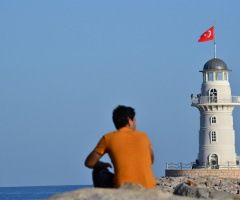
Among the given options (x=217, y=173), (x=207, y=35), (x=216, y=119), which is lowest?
(x=217, y=173)

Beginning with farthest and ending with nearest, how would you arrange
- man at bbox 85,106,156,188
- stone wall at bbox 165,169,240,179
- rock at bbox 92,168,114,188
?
stone wall at bbox 165,169,240,179 < rock at bbox 92,168,114,188 < man at bbox 85,106,156,188

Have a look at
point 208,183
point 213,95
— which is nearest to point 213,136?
point 213,95

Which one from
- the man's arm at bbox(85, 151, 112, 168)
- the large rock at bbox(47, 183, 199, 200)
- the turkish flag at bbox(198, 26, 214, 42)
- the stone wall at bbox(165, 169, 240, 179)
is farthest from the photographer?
the turkish flag at bbox(198, 26, 214, 42)

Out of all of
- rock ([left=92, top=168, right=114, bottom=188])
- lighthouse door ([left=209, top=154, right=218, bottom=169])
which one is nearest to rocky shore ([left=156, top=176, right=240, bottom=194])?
lighthouse door ([left=209, top=154, right=218, bottom=169])

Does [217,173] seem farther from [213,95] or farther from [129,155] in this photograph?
[129,155]

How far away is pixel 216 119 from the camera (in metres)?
48.6

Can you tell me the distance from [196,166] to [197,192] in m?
36.2

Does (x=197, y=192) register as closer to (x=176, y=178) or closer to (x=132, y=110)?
(x=132, y=110)

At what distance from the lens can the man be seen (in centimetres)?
879

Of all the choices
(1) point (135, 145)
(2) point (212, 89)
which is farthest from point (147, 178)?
(2) point (212, 89)

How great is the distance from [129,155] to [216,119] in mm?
40212

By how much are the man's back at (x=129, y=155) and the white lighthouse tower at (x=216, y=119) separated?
129 ft

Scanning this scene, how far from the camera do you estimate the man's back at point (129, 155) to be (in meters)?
8.79

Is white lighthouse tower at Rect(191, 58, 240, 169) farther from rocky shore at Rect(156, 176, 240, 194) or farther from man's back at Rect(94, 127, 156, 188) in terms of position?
man's back at Rect(94, 127, 156, 188)
